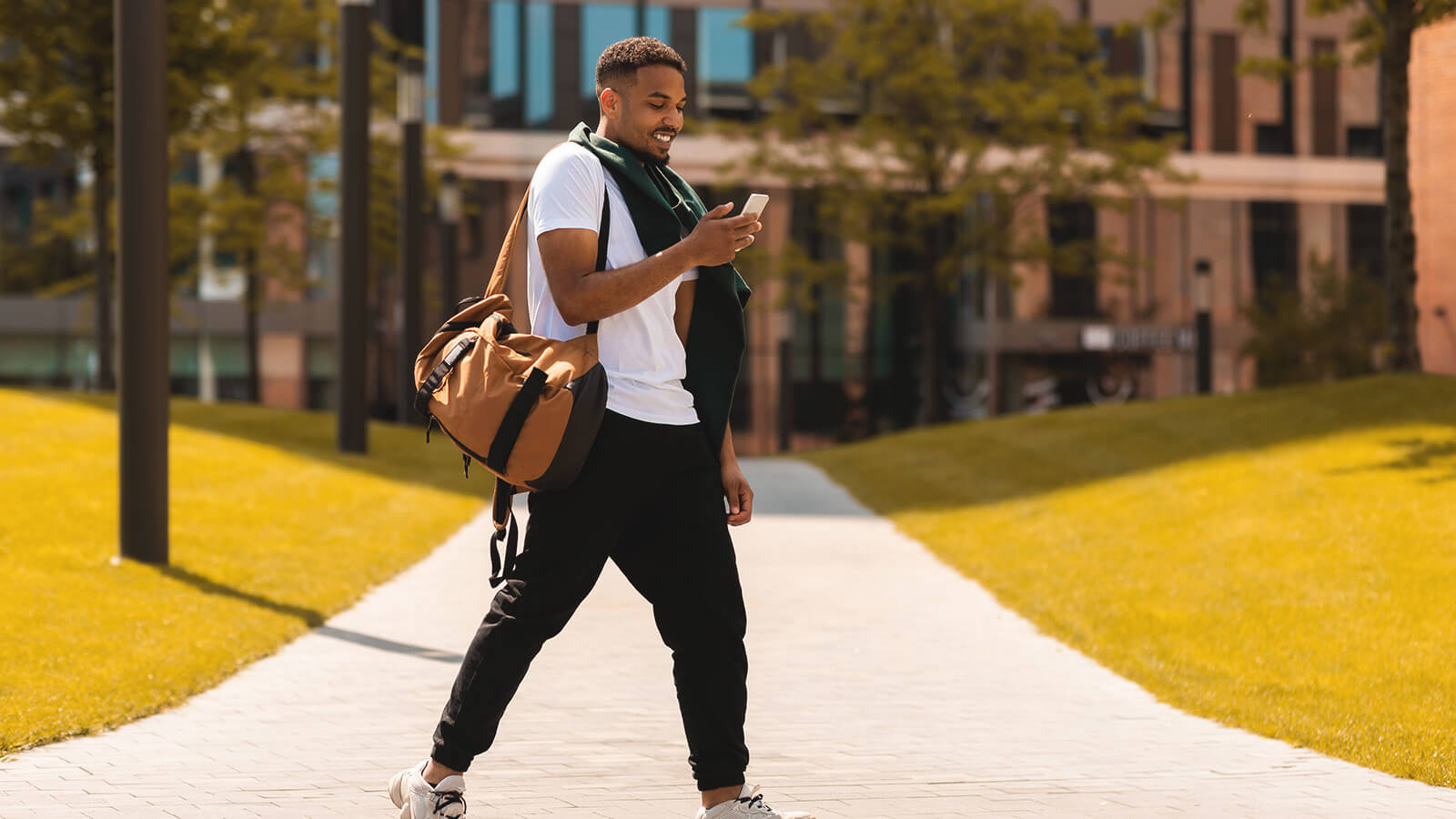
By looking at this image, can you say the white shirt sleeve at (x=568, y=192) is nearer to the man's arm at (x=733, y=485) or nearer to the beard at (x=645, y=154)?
the beard at (x=645, y=154)

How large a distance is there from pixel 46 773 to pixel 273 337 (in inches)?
1459

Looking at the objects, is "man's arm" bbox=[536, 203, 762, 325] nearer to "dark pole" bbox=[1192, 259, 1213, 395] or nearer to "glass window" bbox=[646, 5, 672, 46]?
"dark pole" bbox=[1192, 259, 1213, 395]

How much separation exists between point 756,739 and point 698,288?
2437mm

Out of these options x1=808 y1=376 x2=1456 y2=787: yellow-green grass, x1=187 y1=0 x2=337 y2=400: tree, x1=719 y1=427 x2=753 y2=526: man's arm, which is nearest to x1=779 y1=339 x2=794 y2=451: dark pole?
x1=187 y1=0 x2=337 y2=400: tree

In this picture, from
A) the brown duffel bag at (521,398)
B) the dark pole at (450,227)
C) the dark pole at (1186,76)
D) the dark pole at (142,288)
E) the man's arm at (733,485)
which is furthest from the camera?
the dark pole at (1186,76)

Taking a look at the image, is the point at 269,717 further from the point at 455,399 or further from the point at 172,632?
the point at 455,399

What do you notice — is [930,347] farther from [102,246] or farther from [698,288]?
[698,288]

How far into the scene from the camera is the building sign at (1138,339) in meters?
42.0

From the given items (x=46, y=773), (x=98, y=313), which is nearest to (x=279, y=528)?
(x=46, y=773)

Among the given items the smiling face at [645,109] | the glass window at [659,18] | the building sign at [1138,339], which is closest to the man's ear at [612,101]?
the smiling face at [645,109]

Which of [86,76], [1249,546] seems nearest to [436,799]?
[1249,546]

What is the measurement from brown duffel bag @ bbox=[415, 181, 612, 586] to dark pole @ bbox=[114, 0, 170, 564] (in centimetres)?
643

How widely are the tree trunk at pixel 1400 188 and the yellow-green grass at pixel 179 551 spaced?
32.0 ft

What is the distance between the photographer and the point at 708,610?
168 inches
